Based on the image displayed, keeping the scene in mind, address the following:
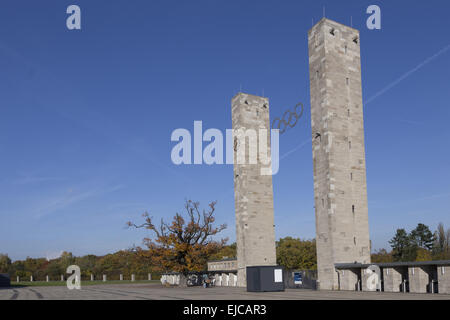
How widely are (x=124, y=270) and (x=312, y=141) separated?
62.6 meters

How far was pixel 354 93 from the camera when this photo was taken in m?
40.2

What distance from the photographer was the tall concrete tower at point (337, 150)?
37281mm

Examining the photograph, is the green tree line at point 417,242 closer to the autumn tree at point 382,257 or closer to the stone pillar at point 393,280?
the autumn tree at point 382,257

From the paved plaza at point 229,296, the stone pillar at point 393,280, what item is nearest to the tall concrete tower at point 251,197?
the paved plaza at point 229,296

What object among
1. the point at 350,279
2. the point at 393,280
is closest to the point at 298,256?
the point at 350,279

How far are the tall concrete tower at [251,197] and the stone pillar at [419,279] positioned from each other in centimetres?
2442

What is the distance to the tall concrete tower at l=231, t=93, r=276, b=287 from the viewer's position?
173 ft

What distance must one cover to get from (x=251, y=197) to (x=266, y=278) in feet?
66.5

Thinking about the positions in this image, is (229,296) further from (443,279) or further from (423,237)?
(423,237)

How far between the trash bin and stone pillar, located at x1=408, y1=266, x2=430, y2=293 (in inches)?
363

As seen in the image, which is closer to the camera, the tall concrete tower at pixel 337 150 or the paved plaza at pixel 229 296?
the paved plaza at pixel 229 296

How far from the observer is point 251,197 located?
5375 centimetres
